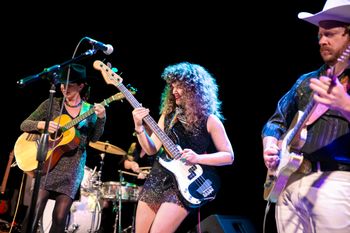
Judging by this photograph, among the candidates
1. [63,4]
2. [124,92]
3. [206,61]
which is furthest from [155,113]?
[124,92]

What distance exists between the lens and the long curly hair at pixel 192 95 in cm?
433

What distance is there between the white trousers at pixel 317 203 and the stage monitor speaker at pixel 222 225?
7.86 feet

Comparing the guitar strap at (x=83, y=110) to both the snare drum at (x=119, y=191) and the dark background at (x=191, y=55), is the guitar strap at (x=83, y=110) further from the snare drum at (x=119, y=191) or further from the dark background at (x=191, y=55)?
the snare drum at (x=119, y=191)

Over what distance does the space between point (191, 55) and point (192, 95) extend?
11.2 ft

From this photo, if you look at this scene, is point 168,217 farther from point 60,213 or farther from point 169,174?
point 60,213

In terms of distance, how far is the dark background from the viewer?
22.1 ft

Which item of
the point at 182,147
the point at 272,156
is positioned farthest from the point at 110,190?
the point at 272,156

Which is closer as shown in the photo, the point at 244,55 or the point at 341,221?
the point at 341,221

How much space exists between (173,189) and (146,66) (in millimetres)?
4514

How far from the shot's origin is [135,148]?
7.92 metres

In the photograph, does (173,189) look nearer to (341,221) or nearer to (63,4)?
(341,221)


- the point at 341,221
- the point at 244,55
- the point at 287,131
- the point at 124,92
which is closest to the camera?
the point at 341,221

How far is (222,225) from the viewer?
5.05m

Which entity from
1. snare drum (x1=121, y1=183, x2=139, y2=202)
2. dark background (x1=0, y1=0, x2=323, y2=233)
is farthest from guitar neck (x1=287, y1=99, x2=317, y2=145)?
snare drum (x1=121, y1=183, x2=139, y2=202)
